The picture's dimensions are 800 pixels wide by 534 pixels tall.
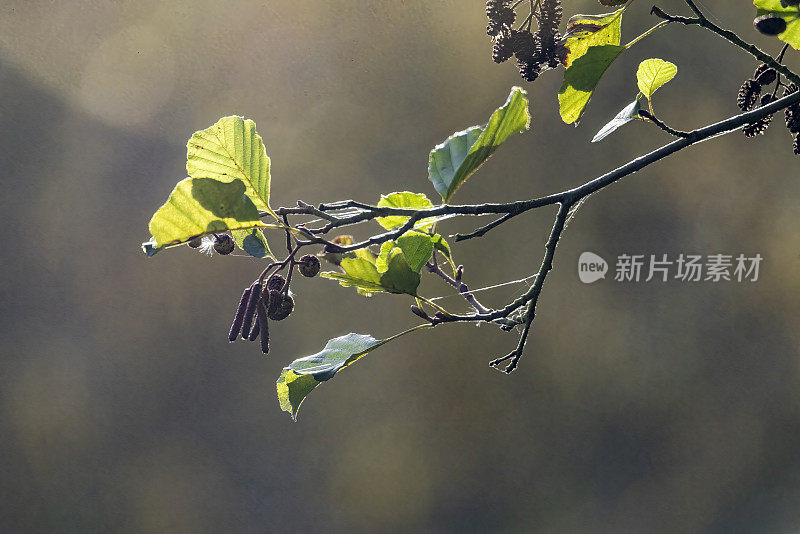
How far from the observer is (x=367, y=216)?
29cm

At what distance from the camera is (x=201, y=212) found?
30cm

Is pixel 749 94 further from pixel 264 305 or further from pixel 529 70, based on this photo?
pixel 264 305

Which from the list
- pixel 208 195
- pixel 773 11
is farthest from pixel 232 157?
pixel 773 11

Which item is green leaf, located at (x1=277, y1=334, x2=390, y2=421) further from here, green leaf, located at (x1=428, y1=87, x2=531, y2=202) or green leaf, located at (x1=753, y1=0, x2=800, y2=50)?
green leaf, located at (x1=753, y1=0, x2=800, y2=50)

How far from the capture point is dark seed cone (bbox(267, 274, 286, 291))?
1.15ft

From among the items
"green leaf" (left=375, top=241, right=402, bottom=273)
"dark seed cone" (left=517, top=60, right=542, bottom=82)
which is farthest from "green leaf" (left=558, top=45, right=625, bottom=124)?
"green leaf" (left=375, top=241, right=402, bottom=273)

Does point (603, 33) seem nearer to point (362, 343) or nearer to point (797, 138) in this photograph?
point (797, 138)

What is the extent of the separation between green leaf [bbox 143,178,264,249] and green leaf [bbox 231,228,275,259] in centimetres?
4

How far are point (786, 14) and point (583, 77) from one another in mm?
105

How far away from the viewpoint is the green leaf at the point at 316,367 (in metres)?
0.33

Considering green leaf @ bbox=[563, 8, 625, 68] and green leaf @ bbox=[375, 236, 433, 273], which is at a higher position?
green leaf @ bbox=[563, 8, 625, 68]

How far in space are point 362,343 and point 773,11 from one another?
281mm

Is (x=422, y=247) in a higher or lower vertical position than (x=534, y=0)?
lower

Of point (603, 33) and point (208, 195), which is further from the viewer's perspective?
point (603, 33)
